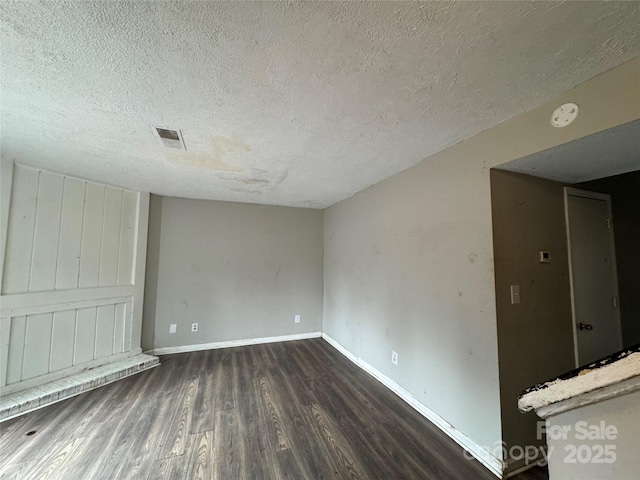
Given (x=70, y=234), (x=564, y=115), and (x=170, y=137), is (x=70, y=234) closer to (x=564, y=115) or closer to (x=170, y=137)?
(x=170, y=137)

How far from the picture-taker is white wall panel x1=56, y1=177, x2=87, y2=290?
2.72 metres

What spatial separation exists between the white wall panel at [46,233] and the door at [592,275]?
16.1 feet

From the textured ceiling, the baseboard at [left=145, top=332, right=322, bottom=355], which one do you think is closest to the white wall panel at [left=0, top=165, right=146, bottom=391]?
the baseboard at [left=145, top=332, right=322, bottom=355]

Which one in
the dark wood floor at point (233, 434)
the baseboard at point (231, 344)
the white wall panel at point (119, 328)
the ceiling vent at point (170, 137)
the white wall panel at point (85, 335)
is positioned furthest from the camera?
the baseboard at point (231, 344)

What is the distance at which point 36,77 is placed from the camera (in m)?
1.25

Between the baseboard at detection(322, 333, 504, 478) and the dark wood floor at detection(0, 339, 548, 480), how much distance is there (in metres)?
0.05

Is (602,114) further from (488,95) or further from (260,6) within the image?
(260,6)

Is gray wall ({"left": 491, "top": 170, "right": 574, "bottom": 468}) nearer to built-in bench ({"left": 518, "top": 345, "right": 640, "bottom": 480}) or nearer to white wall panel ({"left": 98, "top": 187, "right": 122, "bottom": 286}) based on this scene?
built-in bench ({"left": 518, "top": 345, "right": 640, "bottom": 480})

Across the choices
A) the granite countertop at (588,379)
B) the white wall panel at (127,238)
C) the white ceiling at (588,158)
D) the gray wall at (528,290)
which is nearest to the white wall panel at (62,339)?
the white wall panel at (127,238)

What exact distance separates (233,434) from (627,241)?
12.8 feet

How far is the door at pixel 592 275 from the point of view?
1.94 metres

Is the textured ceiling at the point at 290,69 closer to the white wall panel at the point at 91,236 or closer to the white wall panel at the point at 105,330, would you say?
the white wall panel at the point at 91,236

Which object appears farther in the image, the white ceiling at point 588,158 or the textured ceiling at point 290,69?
the white ceiling at point 588,158

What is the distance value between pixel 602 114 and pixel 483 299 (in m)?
1.17
